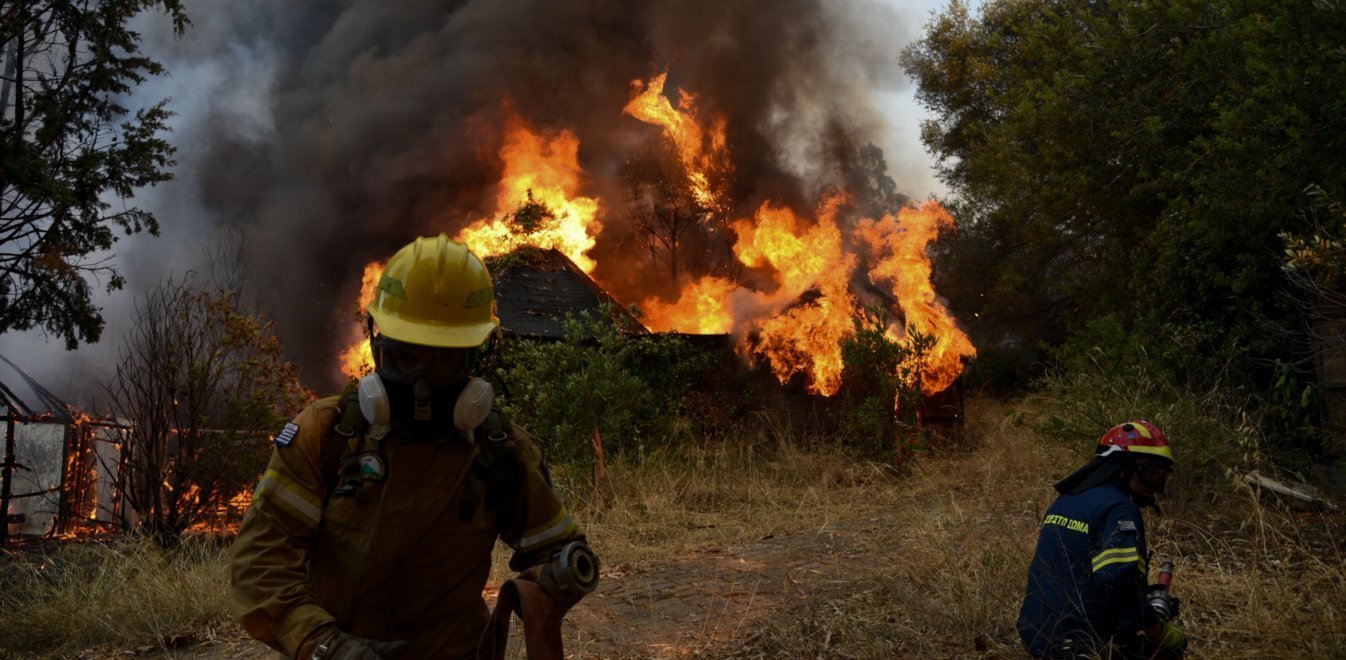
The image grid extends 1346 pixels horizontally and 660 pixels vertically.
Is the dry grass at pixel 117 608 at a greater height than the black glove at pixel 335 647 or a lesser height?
lesser

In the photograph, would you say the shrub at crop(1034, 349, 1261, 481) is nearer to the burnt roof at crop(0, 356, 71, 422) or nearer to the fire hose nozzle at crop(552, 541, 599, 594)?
the fire hose nozzle at crop(552, 541, 599, 594)

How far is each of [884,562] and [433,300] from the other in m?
4.74

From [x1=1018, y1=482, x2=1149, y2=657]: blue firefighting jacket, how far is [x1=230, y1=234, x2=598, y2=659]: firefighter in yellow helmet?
2.12 metres

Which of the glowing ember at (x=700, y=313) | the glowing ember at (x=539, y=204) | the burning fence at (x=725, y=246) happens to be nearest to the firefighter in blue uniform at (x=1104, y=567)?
the burning fence at (x=725, y=246)

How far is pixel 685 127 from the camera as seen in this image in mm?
21953

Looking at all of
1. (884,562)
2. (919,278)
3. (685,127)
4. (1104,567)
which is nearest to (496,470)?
(1104,567)

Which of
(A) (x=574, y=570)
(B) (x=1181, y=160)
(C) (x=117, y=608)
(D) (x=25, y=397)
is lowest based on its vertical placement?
(C) (x=117, y=608)

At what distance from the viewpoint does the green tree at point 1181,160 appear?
7914mm

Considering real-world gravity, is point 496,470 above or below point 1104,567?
above

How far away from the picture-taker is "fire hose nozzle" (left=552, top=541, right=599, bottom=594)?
7.52 ft

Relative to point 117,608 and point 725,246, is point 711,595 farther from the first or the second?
point 725,246

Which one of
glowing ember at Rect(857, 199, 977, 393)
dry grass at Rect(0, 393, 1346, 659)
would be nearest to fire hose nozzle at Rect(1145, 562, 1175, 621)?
dry grass at Rect(0, 393, 1346, 659)

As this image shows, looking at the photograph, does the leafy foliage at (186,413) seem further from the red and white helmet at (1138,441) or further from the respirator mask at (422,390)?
the red and white helmet at (1138,441)

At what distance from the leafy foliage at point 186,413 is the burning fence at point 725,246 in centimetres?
441
